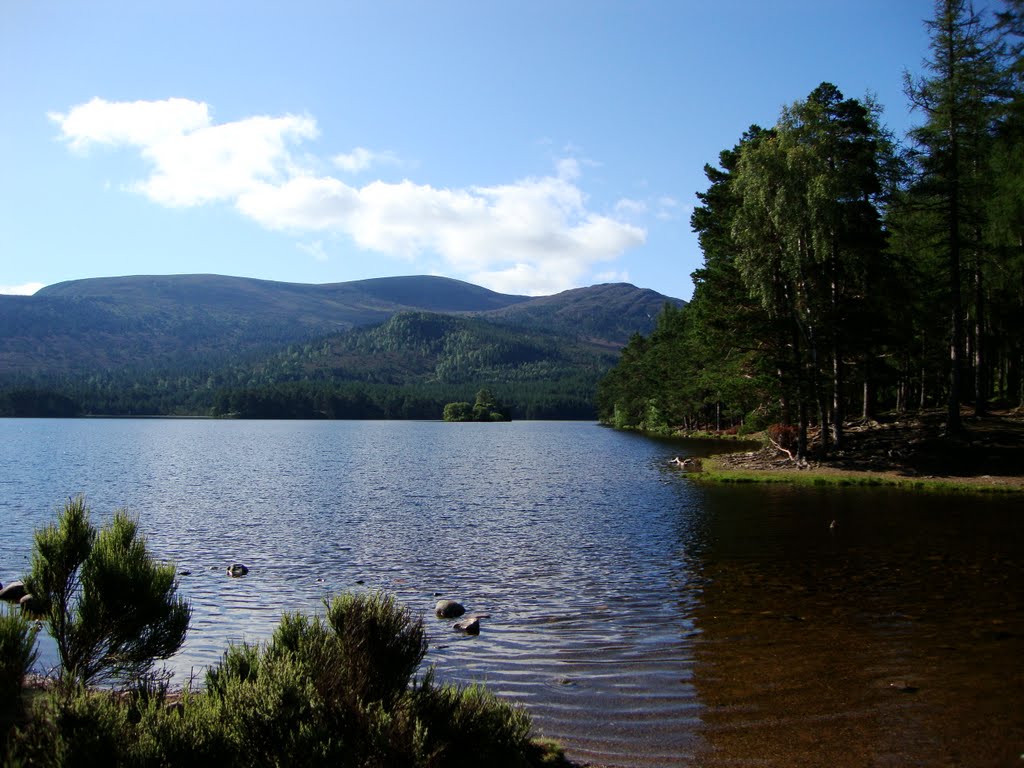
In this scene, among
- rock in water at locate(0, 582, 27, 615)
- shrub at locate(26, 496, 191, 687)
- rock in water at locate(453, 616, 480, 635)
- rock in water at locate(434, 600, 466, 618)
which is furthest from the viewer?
rock in water at locate(0, 582, 27, 615)

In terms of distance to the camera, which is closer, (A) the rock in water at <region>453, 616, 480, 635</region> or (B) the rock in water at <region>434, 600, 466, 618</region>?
(A) the rock in water at <region>453, 616, 480, 635</region>

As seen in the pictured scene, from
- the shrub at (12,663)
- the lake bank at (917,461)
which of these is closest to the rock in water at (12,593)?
the shrub at (12,663)

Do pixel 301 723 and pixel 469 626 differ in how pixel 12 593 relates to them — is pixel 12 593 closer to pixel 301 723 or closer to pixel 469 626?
pixel 469 626

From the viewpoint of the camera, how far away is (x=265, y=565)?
22.6 meters

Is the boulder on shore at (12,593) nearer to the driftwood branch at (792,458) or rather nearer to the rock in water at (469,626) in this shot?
the rock in water at (469,626)

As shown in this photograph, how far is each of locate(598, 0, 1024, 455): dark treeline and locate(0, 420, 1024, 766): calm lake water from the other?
1070 cm

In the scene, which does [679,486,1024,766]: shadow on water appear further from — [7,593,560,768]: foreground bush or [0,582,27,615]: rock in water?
[0,582,27,615]: rock in water

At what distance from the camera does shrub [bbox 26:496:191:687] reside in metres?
9.59

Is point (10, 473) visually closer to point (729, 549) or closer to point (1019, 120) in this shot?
point (729, 549)

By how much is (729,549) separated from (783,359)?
24244 mm

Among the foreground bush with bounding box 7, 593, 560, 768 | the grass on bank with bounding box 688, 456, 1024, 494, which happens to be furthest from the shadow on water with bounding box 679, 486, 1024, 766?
the grass on bank with bounding box 688, 456, 1024, 494

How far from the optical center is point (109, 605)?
31.6ft

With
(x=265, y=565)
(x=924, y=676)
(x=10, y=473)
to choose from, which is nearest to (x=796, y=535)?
(x=924, y=676)

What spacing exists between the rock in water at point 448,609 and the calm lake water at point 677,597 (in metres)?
0.55
